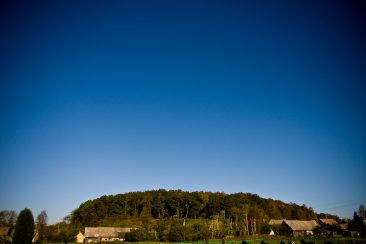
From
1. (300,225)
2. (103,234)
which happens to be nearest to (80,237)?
(103,234)

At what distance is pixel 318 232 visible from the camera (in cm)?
9512

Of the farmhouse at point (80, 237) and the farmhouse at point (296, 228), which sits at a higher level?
the farmhouse at point (296, 228)

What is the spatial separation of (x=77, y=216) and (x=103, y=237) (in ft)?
95.8

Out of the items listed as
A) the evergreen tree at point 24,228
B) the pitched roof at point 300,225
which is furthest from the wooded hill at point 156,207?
the evergreen tree at point 24,228

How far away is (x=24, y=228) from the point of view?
46.8 m

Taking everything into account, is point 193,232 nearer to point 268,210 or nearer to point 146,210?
point 146,210

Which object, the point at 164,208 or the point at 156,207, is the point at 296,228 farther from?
the point at 156,207

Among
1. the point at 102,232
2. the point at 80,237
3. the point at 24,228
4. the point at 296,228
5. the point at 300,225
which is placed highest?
the point at 300,225

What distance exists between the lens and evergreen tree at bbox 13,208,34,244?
46006 mm

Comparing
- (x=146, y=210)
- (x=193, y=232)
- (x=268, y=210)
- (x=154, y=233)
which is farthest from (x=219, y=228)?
(x=268, y=210)

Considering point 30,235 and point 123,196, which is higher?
point 123,196

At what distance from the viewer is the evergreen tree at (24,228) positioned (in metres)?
46.0

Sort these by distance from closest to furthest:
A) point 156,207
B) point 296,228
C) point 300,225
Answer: point 296,228, point 300,225, point 156,207

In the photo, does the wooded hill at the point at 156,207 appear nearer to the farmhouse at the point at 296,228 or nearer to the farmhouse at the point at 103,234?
the farmhouse at the point at 296,228
